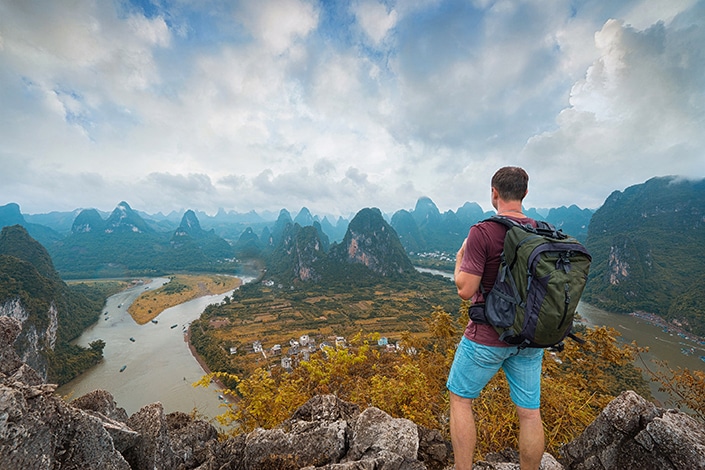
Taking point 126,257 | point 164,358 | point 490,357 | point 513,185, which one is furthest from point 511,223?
point 126,257

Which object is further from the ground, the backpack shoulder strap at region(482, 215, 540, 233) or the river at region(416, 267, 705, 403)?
the backpack shoulder strap at region(482, 215, 540, 233)

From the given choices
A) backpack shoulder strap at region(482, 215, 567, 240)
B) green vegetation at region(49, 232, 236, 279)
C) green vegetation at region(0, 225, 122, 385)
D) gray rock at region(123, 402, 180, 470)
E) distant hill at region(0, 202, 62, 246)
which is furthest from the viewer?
distant hill at region(0, 202, 62, 246)

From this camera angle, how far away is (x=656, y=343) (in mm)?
25266

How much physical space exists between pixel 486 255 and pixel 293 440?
2060 mm

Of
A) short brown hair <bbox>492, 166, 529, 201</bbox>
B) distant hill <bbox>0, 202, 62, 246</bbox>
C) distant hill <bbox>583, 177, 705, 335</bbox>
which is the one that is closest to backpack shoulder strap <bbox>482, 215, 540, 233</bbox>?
short brown hair <bbox>492, 166, 529, 201</bbox>

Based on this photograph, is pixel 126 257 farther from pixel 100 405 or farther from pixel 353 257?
pixel 100 405

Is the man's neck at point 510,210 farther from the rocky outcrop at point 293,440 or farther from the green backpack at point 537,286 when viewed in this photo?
the rocky outcrop at point 293,440

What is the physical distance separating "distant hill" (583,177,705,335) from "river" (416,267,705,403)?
312cm

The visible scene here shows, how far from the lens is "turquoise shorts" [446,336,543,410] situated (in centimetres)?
149

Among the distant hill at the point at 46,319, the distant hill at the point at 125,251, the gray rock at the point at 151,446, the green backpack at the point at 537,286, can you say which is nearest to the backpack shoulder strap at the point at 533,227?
the green backpack at the point at 537,286

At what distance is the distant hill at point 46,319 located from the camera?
20969 mm

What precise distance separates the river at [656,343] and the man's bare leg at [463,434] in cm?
2267

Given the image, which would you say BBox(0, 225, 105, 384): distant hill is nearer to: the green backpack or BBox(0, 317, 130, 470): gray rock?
BBox(0, 317, 130, 470): gray rock

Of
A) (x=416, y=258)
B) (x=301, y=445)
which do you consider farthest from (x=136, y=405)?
(x=416, y=258)
